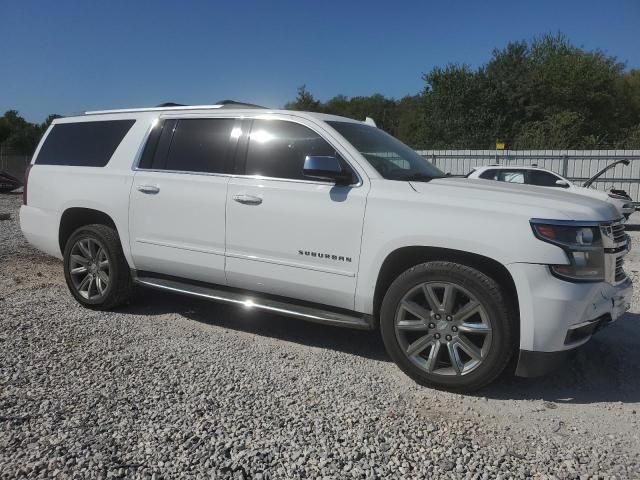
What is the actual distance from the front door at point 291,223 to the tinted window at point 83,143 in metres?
1.62

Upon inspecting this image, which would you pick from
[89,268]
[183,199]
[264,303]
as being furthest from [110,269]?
[264,303]

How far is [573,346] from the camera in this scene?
3.49 metres

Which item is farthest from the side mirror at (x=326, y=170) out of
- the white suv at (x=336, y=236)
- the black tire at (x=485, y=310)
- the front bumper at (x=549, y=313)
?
the front bumper at (x=549, y=313)

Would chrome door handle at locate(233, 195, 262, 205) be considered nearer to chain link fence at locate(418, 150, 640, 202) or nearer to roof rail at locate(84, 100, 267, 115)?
roof rail at locate(84, 100, 267, 115)

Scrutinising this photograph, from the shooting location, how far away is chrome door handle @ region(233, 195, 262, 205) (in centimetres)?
432

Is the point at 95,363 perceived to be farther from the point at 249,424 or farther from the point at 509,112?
the point at 509,112

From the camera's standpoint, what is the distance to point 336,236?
3.99 metres

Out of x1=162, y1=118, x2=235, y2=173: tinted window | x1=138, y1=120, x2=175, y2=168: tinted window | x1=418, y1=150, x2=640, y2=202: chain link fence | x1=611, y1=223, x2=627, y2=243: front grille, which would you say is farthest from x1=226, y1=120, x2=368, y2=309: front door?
x1=418, y1=150, x2=640, y2=202: chain link fence

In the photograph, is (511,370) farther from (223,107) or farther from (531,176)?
(531,176)

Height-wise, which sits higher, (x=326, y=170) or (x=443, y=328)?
(x=326, y=170)

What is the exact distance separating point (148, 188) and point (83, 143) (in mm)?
1218

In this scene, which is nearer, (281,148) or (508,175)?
(281,148)

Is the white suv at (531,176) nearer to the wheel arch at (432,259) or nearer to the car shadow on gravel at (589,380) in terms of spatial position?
the car shadow on gravel at (589,380)

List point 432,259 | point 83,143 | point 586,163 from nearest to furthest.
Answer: point 432,259, point 83,143, point 586,163
